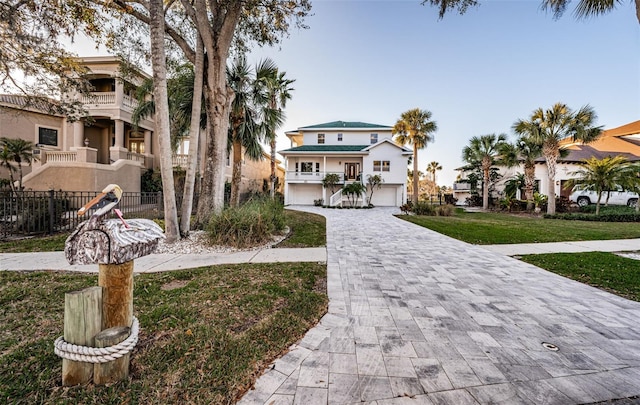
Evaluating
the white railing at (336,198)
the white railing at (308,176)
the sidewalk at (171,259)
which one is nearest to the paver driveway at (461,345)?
the sidewalk at (171,259)

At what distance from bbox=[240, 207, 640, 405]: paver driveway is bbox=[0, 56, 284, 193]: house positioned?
12.7m

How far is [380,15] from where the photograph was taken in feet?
35.5

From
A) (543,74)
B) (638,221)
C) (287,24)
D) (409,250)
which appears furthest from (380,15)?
(638,221)

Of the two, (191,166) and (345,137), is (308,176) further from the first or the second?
(191,166)

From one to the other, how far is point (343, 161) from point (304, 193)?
197 inches

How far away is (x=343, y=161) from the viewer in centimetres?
2414

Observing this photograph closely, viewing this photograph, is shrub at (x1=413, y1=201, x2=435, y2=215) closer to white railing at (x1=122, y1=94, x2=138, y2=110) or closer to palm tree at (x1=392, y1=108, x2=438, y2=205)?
palm tree at (x1=392, y1=108, x2=438, y2=205)

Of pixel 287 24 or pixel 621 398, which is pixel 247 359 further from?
pixel 287 24

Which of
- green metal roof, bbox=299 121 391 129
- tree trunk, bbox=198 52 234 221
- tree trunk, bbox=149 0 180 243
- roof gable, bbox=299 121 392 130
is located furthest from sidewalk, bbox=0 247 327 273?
green metal roof, bbox=299 121 391 129

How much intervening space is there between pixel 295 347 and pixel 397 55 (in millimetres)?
15348

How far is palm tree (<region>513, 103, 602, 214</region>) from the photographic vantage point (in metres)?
15.0

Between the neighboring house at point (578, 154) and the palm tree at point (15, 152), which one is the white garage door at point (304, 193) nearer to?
the palm tree at point (15, 152)

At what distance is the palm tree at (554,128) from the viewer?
14992 mm

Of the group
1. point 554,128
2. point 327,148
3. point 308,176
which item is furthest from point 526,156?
point 308,176
